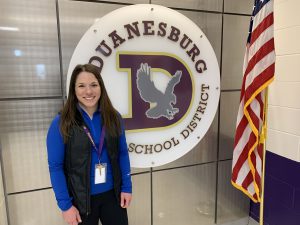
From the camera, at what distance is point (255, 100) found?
182 cm

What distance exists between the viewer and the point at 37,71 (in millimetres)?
1637

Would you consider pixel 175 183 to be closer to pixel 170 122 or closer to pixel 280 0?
pixel 170 122

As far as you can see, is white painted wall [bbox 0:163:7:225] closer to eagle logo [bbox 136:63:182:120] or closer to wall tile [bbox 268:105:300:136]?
eagle logo [bbox 136:63:182:120]

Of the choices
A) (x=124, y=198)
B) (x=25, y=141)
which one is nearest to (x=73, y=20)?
(x=25, y=141)

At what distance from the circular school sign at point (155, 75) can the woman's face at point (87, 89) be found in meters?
0.35

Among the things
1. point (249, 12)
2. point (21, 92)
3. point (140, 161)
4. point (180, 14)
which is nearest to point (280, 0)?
point (249, 12)

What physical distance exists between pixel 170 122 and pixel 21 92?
1045mm

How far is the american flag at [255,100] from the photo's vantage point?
1.69m

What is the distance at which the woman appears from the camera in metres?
1.35

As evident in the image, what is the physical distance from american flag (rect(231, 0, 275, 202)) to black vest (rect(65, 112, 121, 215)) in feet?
3.31

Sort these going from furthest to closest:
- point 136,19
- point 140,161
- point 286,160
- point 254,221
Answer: point 254,221 < point 286,160 < point 140,161 < point 136,19

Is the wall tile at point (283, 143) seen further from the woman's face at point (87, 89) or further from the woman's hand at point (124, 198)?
the woman's face at point (87, 89)

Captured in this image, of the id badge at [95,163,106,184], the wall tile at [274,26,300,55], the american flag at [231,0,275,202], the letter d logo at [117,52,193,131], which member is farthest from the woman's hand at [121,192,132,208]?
the wall tile at [274,26,300,55]

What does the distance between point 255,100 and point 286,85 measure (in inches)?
15.5
